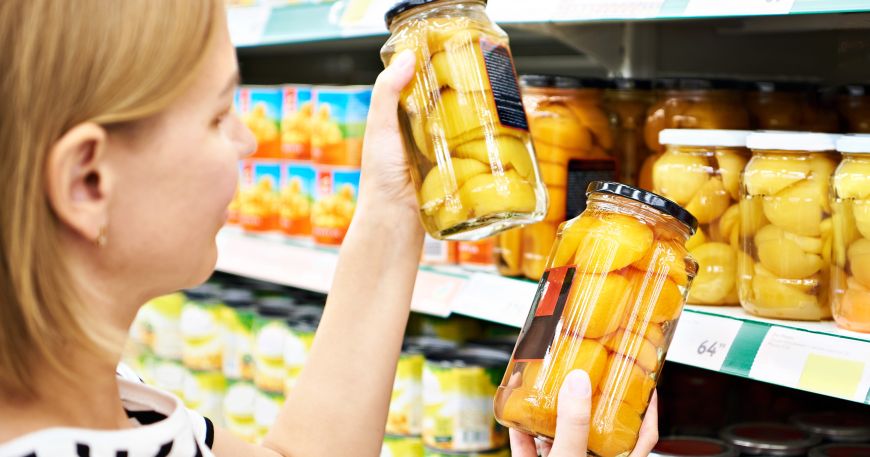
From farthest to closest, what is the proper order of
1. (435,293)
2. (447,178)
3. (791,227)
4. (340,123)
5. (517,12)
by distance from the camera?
(340,123)
(435,293)
(517,12)
(791,227)
(447,178)

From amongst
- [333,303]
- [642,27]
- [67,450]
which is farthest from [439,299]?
[67,450]

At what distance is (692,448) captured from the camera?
4.29ft

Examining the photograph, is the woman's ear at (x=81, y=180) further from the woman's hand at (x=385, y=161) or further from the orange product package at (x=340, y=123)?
the orange product package at (x=340, y=123)

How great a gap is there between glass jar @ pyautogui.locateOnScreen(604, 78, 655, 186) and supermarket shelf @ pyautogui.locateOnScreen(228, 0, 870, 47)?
4.9 inches

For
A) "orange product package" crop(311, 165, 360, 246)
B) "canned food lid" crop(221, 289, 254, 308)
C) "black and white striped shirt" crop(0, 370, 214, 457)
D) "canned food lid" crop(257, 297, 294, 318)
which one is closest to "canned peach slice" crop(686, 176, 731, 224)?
"black and white striped shirt" crop(0, 370, 214, 457)

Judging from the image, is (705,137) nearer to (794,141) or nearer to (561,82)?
(794,141)

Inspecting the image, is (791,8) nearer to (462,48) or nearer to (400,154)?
(462,48)

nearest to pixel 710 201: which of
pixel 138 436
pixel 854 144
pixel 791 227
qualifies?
pixel 791 227

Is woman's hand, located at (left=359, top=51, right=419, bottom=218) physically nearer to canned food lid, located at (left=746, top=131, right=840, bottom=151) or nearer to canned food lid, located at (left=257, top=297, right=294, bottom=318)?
canned food lid, located at (left=746, top=131, right=840, bottom=151)

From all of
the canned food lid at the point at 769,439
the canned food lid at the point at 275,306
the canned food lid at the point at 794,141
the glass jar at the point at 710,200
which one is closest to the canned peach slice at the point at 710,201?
the glass jar at the point at 710,200

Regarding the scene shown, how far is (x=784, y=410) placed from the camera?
4.86ft

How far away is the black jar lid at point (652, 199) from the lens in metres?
0.89

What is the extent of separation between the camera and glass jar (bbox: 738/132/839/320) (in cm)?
110

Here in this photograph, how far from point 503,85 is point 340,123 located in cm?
87
